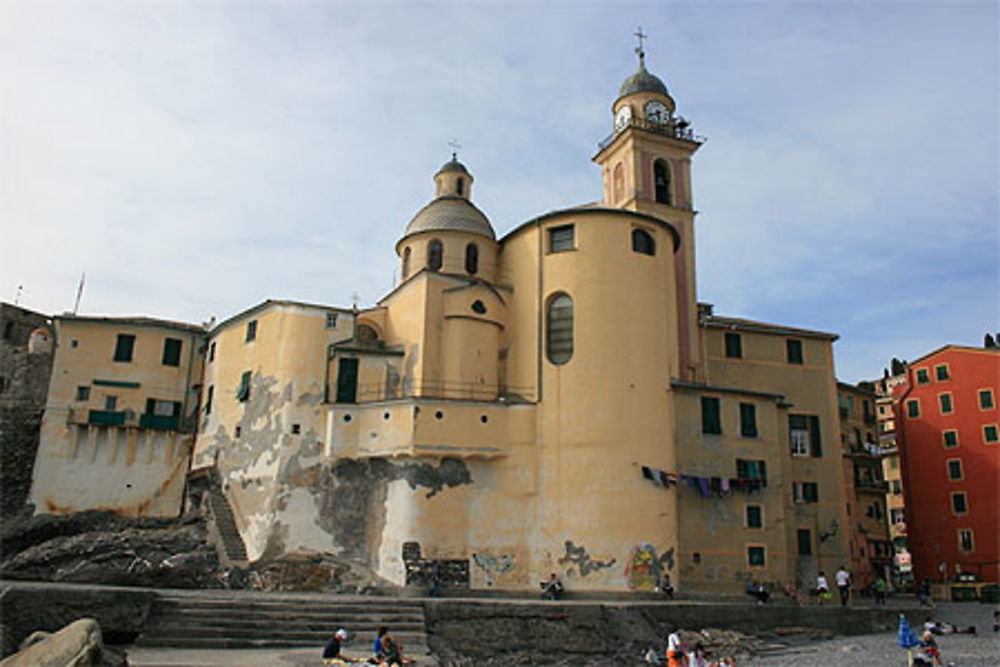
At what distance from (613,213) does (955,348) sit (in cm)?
2785

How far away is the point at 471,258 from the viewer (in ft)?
122

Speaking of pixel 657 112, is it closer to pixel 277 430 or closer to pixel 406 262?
pixel 406 262

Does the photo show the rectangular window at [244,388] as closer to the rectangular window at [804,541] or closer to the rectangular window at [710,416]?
the rectangular window at [710,416]

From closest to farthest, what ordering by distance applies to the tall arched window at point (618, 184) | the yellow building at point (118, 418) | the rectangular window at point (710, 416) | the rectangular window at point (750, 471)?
the rectangular window at point (750, 471) < the rectangular window at point (710, 416) < the yellow building at point (118, 418) < the tall arched window at point (618, 184)

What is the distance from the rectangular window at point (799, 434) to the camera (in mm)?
37938

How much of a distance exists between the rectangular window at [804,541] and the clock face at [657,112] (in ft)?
69.2

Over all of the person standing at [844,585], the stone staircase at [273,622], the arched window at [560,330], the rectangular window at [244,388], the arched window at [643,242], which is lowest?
the stone staircase at [273,622]

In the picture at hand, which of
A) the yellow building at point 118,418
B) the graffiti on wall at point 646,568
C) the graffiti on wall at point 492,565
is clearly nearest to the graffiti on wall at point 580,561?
the graffiti on wall at point 646,568

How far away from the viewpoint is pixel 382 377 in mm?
33281

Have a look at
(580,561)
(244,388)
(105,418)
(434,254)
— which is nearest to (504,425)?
(580,561)

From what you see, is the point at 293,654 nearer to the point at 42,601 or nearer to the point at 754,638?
the point at 42,601

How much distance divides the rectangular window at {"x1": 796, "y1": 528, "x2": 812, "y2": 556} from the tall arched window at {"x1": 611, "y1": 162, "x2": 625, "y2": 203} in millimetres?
18024

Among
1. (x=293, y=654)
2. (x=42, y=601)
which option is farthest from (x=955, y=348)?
(x=42, y=601)

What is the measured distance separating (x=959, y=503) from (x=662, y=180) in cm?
2591
